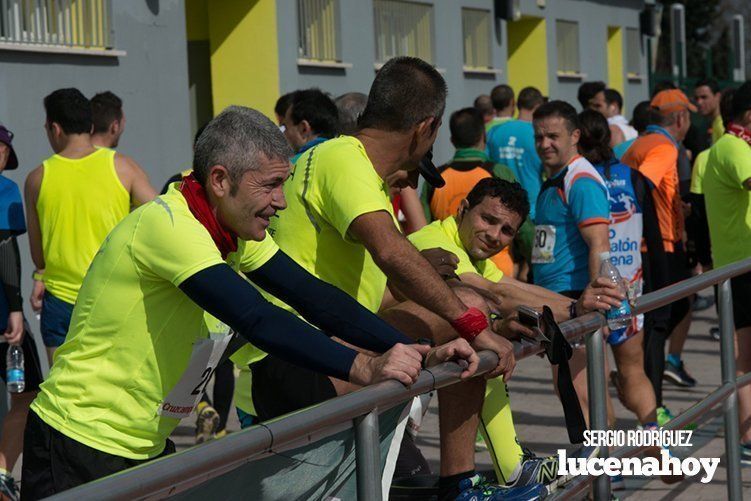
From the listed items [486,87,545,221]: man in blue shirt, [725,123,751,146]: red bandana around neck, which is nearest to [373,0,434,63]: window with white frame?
[486,87,545,221]: man in blue shirt

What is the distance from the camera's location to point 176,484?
223 centimetres

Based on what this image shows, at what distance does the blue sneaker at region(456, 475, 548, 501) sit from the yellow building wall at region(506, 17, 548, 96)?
1643cm

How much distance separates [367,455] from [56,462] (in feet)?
3.26

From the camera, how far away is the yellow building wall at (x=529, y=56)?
2020 cm

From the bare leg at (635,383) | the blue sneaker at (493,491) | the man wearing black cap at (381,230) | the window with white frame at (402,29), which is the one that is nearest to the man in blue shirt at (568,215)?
the bare leg at (635,383)

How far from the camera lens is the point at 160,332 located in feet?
10.8

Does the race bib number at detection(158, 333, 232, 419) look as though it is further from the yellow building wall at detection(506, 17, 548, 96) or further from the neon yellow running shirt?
the yellow building wall at detection(506, 17, 548, 96)

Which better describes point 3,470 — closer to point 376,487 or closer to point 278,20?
point 376,487

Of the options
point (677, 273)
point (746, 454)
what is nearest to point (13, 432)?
point (746, 454)

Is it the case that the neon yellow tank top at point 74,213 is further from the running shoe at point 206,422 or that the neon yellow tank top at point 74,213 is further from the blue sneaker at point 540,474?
the blue sneaker at point 540,474

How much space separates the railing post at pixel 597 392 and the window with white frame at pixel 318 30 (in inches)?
374

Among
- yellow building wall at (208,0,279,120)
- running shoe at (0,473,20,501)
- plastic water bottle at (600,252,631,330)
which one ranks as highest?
yellow building wall at (208,0,279,120)

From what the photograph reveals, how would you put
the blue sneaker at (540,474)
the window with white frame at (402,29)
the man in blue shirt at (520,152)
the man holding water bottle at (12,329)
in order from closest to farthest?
the blue sneaker at (540,474) < the man holding water bottle at (12,329) < the man in blue shirt at (520,152) < the window with white frame at (402,29)

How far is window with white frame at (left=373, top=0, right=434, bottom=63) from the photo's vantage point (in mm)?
15078
